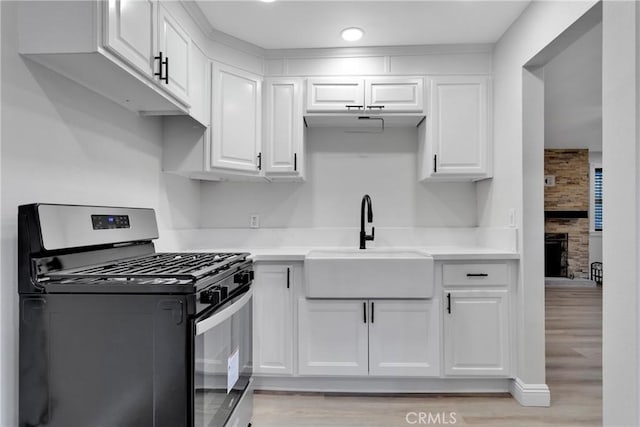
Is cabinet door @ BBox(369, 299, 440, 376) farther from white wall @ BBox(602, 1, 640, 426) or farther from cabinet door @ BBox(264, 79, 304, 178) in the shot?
cabinet door @ BBox(264, 79, 304, 178)

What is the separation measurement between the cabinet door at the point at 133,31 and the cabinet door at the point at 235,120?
0.78 metres

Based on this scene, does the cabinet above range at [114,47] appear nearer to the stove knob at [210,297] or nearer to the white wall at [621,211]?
the stove knob at [210,297]

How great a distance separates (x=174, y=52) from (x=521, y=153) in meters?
2.07

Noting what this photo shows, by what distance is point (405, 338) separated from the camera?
7.43 ft

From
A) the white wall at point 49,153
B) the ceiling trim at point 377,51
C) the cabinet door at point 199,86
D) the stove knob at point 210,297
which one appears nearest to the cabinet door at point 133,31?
the white wall at point 49,153

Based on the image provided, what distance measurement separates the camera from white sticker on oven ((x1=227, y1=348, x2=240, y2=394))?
1510mm

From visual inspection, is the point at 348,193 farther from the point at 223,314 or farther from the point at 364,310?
the point at 223,314

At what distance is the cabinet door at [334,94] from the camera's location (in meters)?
2.61

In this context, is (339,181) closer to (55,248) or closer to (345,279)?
(345,279)

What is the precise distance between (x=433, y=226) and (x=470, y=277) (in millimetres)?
729

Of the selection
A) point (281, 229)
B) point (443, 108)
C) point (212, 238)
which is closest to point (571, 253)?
point (443, 108)

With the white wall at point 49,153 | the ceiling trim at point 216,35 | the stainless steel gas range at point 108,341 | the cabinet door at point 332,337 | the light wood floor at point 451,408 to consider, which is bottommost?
the light wood floor at point 451,408

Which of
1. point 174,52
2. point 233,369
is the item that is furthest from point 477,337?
point 174,52

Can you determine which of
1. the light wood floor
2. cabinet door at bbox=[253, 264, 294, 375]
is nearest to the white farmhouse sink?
cabinet door at bbox=[253, 264, 294, 375]
